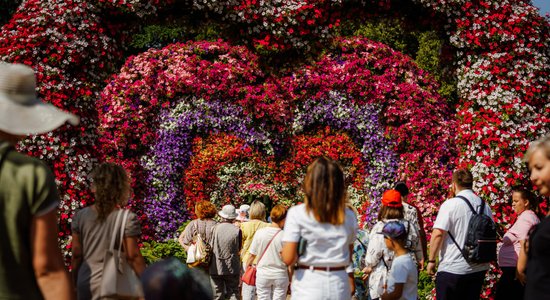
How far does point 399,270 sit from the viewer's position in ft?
16.7

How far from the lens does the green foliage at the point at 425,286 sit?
9444mm

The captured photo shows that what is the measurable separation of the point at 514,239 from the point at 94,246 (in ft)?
14.0

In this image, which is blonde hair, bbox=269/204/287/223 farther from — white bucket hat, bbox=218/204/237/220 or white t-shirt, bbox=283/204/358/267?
white t-shirt, bbox=283/204/358/267

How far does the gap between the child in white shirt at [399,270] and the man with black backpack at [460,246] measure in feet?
3.19

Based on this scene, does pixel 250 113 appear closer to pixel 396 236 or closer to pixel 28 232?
pixel 396 236

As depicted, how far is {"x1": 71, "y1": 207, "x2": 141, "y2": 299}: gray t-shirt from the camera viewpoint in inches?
163

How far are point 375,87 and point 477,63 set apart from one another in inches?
110

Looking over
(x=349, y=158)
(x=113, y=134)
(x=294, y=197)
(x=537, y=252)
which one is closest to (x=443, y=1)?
(x=349, y=158)

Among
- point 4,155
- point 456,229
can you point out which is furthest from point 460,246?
point 4,155

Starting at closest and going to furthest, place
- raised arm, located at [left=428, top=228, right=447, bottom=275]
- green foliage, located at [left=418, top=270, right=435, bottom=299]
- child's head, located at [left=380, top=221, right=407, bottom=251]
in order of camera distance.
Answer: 1. child's head, located at [left=380, top=221, right=407, bottom=251]
2. raised arm, located at [left=428, top=228, right=447, bottom=275]
3. green foliage, located at [left=418, top=270, right=435, bottom=299]

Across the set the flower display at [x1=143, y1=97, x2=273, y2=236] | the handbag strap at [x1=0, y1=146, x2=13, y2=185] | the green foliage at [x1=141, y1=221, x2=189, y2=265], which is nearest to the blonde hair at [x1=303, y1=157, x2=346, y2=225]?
the handbag strap at [x1=0, y1=146, x2=13, y2=185]

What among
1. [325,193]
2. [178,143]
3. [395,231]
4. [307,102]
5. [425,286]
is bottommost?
[425,286]

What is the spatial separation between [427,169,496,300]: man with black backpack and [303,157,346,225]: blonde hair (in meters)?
2.20

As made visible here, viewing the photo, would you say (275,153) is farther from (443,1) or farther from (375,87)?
(443,1)
